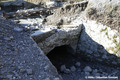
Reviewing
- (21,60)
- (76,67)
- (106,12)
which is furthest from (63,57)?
(21,60)

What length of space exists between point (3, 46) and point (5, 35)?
518mm

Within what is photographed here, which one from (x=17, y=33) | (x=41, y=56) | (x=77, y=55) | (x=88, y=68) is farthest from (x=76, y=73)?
(x=17, y=33)

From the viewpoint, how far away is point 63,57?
560 cm

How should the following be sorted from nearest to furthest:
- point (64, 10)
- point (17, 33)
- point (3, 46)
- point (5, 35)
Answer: point (3, 46) < point (5, 35) < point (17, 33) < point (64, 10)

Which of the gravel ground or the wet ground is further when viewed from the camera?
the wet ground

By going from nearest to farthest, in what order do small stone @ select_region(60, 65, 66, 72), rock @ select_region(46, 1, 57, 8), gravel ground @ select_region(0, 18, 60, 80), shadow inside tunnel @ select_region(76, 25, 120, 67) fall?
gravel ground @ select_region(0, 18, 60, 80) < shadow inside tunnel @ select_region(76, 25, 120, 67) < small stone @ select_region(60, 65, 66, 72) < rock @ select_region(46, 1, 57, 8)

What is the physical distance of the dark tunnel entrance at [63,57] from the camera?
5.30 meters

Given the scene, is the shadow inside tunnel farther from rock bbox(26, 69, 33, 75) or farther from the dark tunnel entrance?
rock bbox(26, 69, 33, 75)

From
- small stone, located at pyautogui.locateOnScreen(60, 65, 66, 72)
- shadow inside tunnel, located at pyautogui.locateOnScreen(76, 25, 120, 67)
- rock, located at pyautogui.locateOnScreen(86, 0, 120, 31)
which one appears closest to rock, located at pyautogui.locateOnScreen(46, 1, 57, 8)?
rock, located at pyautogui.locateOnScreen(86, 0, 120, 31)

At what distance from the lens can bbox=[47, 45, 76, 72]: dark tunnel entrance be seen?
17.4ft

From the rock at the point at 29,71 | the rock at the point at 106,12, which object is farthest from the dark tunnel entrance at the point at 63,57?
the rock at the point at 29,71

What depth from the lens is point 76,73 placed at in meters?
4.79

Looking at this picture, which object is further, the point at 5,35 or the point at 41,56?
the point at 5,35

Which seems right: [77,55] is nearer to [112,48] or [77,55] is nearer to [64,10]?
[112,48]
